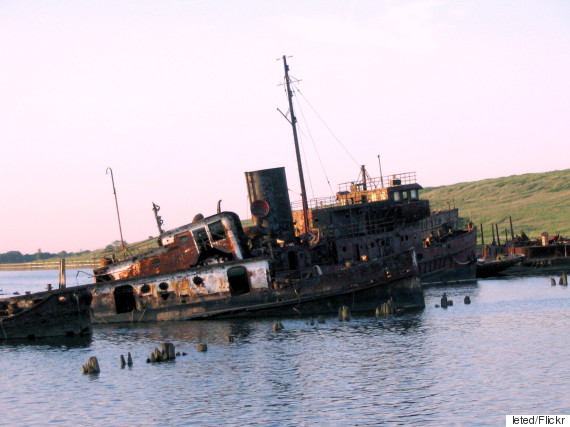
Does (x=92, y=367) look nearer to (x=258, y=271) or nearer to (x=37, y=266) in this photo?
(x=258, y=271)

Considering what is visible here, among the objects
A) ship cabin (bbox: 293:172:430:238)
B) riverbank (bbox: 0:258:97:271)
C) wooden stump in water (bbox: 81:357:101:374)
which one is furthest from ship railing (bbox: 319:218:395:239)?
riverbank (bbox: 0:258:97:271)

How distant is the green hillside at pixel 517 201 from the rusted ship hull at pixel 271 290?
4703 cm

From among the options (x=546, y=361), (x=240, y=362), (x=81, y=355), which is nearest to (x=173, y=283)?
(x=81, y=355)

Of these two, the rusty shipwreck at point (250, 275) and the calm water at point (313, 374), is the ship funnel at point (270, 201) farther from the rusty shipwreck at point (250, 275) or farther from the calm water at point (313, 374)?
the calm water at point (313, 374)

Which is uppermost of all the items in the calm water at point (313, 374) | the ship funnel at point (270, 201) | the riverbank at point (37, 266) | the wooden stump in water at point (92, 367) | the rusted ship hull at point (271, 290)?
the riverbank at point (37, 266)

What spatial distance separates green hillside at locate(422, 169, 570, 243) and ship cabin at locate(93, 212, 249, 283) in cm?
4856

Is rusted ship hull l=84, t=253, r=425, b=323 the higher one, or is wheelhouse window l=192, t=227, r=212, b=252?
wheelhouse window l=192, t=227, r=212, b=252

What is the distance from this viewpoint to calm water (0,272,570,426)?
19.7 m

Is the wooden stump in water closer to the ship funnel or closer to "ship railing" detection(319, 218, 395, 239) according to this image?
the ship funnel

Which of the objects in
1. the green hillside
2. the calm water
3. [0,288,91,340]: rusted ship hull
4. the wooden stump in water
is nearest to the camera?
the calm water

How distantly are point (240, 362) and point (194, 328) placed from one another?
29.8ft

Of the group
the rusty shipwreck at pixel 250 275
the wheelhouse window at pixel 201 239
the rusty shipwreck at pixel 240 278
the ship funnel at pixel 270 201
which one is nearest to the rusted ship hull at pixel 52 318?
the rusty shipwreck at pixel 240 278

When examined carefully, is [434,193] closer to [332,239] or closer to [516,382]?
[332,239]

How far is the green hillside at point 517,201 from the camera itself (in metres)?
95.2
